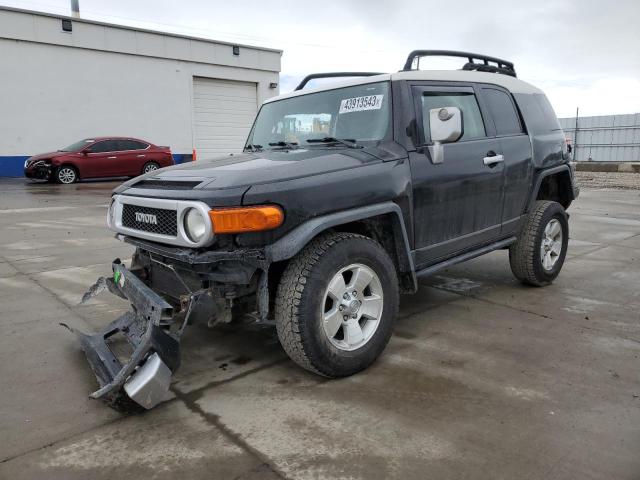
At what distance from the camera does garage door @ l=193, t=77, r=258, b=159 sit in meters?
23.2

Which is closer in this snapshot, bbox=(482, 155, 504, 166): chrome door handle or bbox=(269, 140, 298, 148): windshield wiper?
bbox=(269, 140, 298, 148): windshield wiper

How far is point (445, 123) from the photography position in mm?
3303

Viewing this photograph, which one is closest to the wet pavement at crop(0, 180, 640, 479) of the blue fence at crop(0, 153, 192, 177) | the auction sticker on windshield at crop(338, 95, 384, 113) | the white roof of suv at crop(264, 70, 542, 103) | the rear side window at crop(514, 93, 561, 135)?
the rear side window at crop(514, 93, 561, 135)

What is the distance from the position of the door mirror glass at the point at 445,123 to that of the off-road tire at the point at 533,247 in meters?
1.68

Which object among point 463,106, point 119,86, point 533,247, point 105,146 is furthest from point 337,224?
point 119,86

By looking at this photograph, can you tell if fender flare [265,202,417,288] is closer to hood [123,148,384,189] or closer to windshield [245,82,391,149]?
hood [123,148,384,189]

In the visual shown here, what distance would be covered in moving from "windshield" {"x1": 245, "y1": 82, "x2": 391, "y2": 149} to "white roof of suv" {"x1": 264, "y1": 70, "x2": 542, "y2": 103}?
0.05 m

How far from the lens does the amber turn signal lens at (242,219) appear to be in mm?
2654

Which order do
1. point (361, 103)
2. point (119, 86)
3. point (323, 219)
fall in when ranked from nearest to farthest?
point (323, 219) → point (361, 103) → point (119, 86)

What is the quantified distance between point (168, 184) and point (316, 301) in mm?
1191

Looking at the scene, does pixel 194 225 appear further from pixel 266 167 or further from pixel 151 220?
pixel 266 167

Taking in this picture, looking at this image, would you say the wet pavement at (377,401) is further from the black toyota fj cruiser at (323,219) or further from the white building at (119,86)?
the white building at (119,86)

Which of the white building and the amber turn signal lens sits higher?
the white building

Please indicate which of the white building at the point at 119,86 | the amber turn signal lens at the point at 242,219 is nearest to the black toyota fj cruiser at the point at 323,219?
the amber turn signal lens at the point at 242,219
